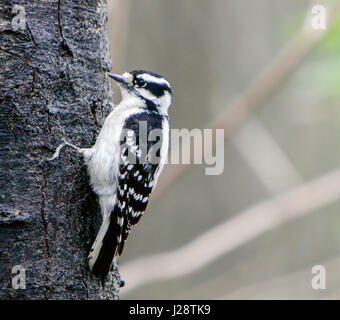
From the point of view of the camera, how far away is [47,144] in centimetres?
285

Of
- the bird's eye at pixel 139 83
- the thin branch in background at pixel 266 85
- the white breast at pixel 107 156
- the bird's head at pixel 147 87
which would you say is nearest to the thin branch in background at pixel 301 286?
the thin branch in background at pixel 266 85

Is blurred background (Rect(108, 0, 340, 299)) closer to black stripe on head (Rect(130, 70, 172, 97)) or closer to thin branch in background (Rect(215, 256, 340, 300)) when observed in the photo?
thin branch in background (Rect(215, 256, 340, 300))

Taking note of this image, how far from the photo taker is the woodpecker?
10.2 ft

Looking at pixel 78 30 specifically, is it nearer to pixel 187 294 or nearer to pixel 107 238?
pixel 107 238

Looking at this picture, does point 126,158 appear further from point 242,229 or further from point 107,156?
point 242,229

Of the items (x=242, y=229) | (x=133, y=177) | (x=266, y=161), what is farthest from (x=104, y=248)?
(x=266, y=161)

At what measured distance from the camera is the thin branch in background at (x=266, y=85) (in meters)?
4.77

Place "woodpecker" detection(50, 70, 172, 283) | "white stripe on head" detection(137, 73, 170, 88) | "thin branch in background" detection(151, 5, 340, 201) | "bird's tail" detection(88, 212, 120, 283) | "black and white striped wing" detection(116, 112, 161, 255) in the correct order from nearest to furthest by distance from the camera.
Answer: "bird's tail" detection(88, 212, 120, 283), "woodpecker" detection(50, 70, 172, 283), "black and white striped wing" detection(116, 112, 161, 255), "white stripe on head" detection(137, 73, 170, 88), "thin branch in background" detection(151, 5, 340, 201)

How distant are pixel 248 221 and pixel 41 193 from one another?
9.08ft

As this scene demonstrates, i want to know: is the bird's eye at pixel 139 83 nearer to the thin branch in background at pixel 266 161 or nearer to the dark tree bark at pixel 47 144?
the dark tree bark at pixel 47 144

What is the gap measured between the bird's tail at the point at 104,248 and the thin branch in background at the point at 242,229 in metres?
2.06

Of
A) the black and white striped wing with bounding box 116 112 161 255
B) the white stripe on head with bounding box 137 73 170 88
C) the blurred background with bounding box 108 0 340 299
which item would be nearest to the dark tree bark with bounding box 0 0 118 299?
the black and white striped wing with bounding box 116 112 161 255

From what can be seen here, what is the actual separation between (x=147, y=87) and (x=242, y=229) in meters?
1.90

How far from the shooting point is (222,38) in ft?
23.7
